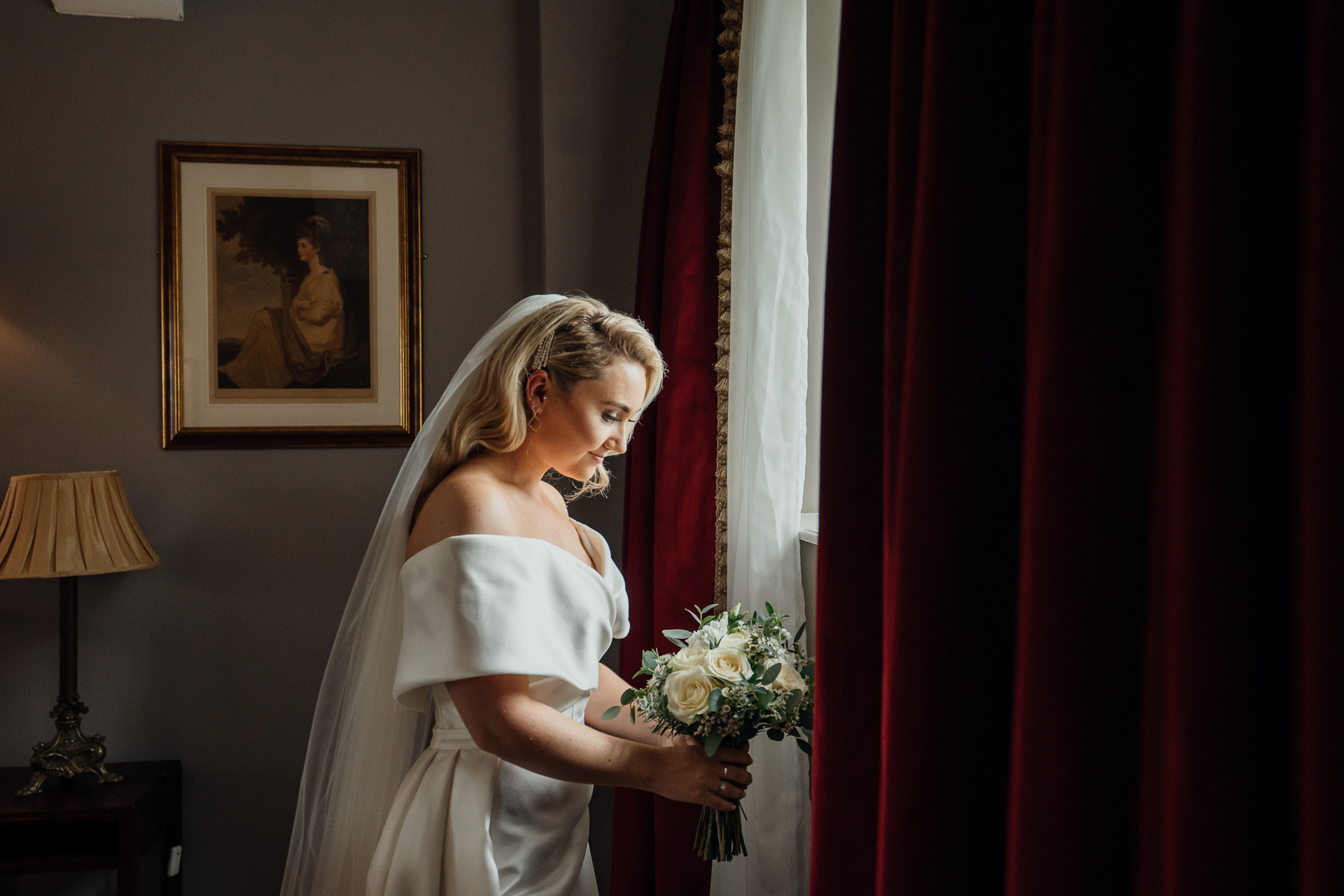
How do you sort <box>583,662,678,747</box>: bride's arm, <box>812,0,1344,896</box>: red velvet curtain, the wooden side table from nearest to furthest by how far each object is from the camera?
<box>812,0,1344,896</box>: red velvet curtain
<box>583,662,678,747</box>: bride's arm
the wooden side table

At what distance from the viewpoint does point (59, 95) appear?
8.12 feet

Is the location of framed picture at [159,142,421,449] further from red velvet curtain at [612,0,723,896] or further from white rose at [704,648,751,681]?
white rose at [704,648,751,681]

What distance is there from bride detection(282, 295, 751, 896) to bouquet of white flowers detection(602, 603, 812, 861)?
9 centimetres

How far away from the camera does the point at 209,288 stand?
2.54m

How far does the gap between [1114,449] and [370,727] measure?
54.0 inches

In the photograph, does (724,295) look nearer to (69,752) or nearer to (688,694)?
(688,694)

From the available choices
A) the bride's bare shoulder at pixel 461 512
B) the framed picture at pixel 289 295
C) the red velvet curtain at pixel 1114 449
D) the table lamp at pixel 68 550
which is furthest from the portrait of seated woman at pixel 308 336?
the red velvet curtain at pixel 1114 449

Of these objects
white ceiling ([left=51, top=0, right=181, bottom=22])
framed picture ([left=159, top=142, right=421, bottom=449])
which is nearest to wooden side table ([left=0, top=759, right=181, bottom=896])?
framed picture ([left=159, top=142, right=421, bottom=449])

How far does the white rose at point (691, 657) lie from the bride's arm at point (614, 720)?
15.0 inches

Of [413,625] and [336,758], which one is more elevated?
[413,625]

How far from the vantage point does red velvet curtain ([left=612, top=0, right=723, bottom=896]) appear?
1773mm

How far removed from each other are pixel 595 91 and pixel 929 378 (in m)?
2.11

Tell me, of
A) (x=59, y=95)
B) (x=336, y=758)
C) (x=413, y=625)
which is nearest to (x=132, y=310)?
(x=59, y=95)

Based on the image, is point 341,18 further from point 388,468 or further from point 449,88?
point 388,468
